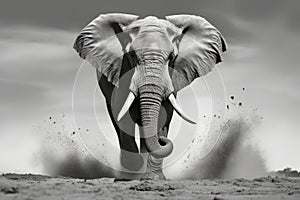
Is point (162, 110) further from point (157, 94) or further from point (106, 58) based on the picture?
point (106, 58)

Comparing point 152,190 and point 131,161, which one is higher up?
point 131,161

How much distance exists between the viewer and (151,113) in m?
15.8

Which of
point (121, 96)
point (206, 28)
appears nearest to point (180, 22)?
point (206, 28)

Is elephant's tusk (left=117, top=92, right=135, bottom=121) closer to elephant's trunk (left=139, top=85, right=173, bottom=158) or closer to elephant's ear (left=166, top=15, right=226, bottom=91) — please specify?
elephant's trunk (left=139, top=85, right=173, bottom=158)

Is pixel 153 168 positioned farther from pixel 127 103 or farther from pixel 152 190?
pixel 152 190

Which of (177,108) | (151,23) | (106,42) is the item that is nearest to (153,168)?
(177,108)

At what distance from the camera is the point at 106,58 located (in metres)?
17.8

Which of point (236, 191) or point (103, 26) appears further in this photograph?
point (103, 26)

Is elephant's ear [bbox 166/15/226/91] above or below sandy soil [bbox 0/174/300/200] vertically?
above

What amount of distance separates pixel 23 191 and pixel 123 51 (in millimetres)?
6944

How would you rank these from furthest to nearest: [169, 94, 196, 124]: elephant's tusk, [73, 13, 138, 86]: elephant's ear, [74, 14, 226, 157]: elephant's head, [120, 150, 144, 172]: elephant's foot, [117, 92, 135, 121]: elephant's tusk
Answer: [120, 150, 144, 172]: elephant's foot
[73, 13, 138, 86]: elephant's ear
[169, 94, 196, 124]: elephant's tusk
[117, 92, 135, 121]: elephant's tusk
[74, 14, 226, 157]: elephant's head

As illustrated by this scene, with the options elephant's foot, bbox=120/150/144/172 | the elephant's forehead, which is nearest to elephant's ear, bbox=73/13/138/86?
the elephant's forehead

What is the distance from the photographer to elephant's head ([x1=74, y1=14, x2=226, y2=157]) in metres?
→ 15.9

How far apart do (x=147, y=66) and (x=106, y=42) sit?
251 centimetres
